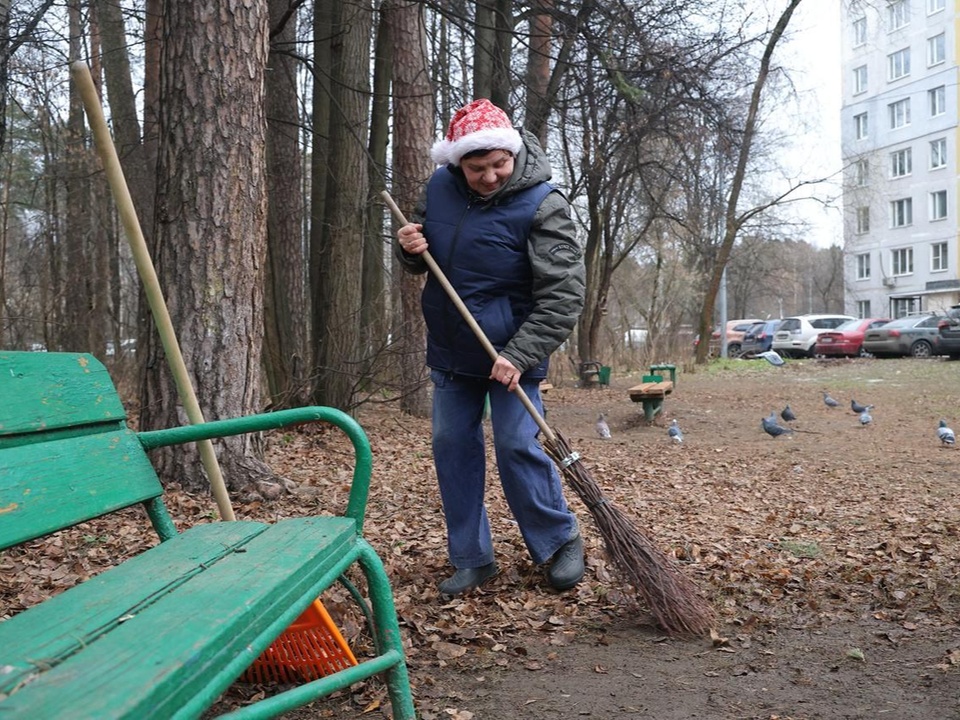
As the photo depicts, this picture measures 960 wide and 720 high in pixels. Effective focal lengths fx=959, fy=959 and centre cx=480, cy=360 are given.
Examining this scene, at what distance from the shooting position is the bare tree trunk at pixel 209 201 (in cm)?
479

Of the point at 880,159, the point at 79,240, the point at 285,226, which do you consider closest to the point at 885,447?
the point at 285,226

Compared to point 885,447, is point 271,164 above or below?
above

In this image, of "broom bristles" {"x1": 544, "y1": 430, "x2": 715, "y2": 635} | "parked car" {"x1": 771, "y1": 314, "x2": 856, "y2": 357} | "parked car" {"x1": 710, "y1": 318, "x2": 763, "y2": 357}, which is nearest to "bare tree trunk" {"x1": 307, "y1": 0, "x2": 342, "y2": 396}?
"broom bristles" {"x1": 544, "y1": 430, "x2": 715, "y2": 635}

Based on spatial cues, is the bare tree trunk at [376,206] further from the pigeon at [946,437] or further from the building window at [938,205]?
the building window at [938,205]

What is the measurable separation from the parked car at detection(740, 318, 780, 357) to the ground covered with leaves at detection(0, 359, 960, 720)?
80.4 feet

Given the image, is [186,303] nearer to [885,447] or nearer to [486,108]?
[486,108]

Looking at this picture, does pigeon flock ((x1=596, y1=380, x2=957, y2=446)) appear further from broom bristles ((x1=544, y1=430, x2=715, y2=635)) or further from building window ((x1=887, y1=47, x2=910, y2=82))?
building window ((x1=887, y1=47, x2=910, y2=82))

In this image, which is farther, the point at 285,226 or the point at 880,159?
the point at 880,159

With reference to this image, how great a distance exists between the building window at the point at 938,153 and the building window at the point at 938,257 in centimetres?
351

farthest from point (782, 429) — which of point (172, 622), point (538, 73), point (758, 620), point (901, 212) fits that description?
point (901, 212)

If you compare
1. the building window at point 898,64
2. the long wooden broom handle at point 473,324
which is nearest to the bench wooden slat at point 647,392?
the long wooden broom handle at point 473,324

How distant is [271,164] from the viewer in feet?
32.6

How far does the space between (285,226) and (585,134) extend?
6620mm

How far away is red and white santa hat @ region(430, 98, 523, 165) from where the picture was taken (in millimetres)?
3514
